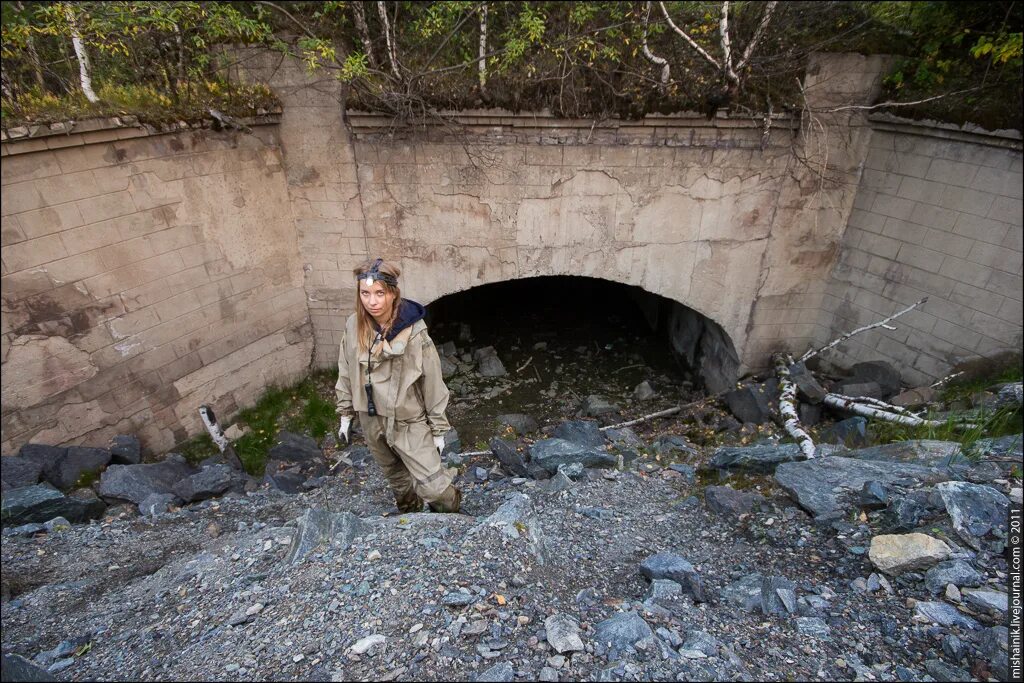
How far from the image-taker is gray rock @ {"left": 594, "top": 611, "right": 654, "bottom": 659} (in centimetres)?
220

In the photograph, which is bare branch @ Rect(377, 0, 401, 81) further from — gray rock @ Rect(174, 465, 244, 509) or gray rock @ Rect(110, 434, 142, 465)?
gray rock @ Rect(110, 434, 142, 465)

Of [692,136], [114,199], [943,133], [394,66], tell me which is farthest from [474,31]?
[943,133]

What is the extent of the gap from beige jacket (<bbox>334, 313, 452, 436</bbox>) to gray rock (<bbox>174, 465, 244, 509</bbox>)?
78.6 inches

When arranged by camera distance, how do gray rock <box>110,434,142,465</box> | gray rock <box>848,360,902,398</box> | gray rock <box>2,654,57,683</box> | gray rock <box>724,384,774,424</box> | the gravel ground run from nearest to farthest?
gray rock <box>2,654,57,683</box>, the gravel ground, gray rock <box>110,434,142,465</box>, gray rock <box>848,360,902,398</box>, gray rock <box>724,384,774,424</box>

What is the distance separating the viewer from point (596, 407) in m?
6.43

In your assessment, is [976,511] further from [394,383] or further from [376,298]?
[376,298]

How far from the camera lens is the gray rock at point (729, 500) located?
3406 mm

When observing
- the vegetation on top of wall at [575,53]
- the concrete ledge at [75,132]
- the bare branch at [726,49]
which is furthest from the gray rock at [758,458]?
the concrete ledge at [75,132]

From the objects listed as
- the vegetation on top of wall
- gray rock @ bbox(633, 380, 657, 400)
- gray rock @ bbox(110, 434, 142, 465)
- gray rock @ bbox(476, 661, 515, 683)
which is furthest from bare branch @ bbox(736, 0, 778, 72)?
gray rock @ bbox(110, 434, 142, 465)

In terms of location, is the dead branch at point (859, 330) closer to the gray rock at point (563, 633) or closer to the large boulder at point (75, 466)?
the gray rock at point (563, 633)

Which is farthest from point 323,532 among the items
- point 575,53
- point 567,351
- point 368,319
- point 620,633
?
point 567,351

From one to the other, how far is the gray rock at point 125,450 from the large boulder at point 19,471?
56cm

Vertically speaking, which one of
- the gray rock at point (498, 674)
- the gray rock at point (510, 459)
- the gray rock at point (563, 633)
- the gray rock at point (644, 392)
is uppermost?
the gray rock at point (498, 674)

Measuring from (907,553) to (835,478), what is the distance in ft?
2.47
